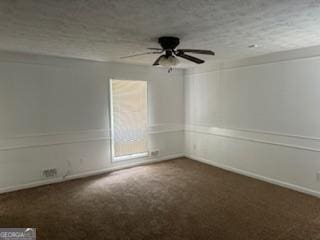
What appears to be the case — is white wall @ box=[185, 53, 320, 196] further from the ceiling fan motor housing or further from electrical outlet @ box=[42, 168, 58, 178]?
electrical outlet @ box=[42, 168, 58, 178]

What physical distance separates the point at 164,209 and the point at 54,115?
104 inches

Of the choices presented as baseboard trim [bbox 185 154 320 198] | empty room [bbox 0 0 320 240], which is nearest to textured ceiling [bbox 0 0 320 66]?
empty room [bbox 0 0 320 240]

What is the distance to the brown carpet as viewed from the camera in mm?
2639

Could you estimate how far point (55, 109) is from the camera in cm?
419

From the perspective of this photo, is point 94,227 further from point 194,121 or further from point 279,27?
point 194,121

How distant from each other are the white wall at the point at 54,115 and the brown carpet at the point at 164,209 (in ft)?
1.38

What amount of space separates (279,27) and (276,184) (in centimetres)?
280

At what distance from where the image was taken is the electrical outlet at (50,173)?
13.6 ft

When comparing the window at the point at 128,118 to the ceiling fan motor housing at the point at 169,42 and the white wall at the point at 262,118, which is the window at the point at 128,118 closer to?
the white wall at the point at 262,118

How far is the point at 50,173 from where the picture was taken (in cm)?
420

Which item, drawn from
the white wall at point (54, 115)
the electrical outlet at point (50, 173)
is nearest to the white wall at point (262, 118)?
the white wall at point (54, 115)

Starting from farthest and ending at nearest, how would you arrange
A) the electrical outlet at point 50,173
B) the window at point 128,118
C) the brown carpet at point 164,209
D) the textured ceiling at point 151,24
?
the window at point 128,118
the electrical outlet at point 50,173
the brown carpet at point 164,209
the textured ceiling at point 151,24

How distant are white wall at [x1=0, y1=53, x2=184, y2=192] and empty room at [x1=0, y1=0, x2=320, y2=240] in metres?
0.02

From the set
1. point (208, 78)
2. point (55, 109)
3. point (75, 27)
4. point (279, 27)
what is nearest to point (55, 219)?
point (55, 109)
